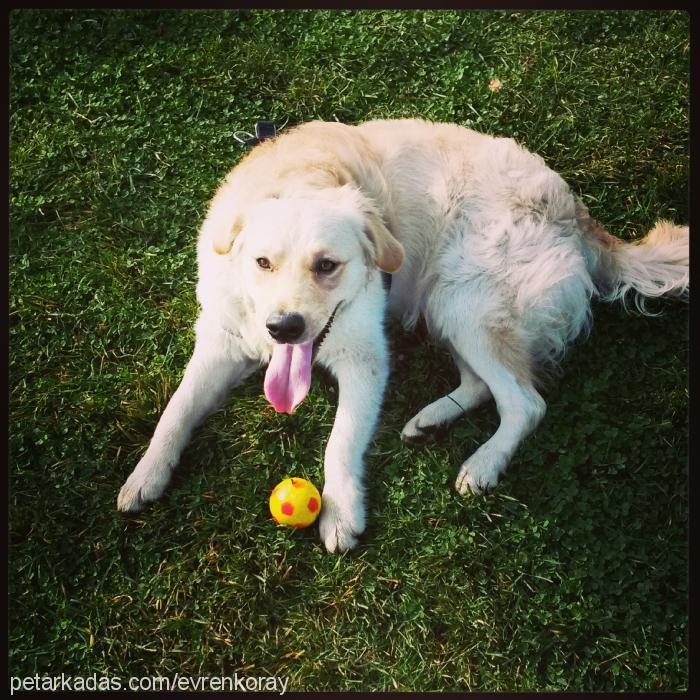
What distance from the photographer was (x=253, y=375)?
2814 mm

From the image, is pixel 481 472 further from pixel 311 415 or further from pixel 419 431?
pixel 311 415

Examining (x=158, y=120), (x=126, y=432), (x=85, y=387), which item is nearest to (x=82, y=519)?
(x=126, y=432)

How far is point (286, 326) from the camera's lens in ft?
7.28

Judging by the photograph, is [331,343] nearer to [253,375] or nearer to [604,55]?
[253,375]

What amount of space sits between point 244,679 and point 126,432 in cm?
98

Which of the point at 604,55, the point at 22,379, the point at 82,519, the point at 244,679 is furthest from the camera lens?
the point at 604,55

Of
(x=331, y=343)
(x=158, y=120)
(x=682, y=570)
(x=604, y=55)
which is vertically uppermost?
(x=604, y=55)

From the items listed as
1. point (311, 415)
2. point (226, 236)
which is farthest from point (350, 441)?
point (226, 236)

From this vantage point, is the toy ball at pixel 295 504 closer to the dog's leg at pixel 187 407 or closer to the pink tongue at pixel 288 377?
the pink tongue at pixel 288 377

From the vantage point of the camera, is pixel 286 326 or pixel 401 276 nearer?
pixel 286 326

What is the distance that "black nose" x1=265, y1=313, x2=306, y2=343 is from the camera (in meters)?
2.21

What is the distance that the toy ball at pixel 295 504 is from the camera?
2467 millimetres

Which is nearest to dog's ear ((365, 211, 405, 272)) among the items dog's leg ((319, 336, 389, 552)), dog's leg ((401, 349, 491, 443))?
dog's leg ((319, 336, 389, 552))

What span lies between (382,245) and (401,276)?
43 centimetres
